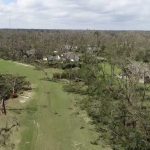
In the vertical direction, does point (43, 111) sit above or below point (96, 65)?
below

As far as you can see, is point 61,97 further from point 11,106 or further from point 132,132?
point 132,132

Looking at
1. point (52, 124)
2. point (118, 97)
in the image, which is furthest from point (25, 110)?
point (118, 97)

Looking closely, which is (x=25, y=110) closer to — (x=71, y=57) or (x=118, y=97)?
(x=118, y=97)

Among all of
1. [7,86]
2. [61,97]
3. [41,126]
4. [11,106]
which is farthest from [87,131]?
[7,86]

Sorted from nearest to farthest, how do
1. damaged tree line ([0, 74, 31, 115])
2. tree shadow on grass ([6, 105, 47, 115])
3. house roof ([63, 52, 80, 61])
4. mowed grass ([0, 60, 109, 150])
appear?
mowed grass ([0, 60, 109, 150]) < tree shadow on grass ([6, 105, 47, 115]) < damaged tree line ([0, 74, 31, 115]) < house roof ([63, 52, 80, 61])

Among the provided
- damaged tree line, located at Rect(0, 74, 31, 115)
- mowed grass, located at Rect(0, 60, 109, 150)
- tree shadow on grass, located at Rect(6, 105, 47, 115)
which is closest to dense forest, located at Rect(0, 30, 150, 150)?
mowed grass, located at Rect(0, 60, 109, 150)

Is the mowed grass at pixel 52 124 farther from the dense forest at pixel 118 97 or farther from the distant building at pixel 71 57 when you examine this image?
the distant building at pixel 71 57

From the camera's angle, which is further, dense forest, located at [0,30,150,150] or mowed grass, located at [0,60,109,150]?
mowed grass, located at [0,60,109,150]

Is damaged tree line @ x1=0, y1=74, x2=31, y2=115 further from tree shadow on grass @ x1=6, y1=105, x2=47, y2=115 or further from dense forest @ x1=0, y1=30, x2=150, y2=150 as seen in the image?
dense forest @ x1=0, y1=30, x2=150, y2=150
